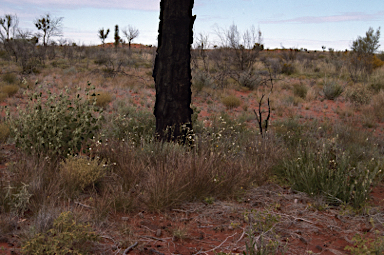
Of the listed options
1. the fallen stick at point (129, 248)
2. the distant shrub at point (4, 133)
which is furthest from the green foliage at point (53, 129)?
the fallen stick at point (129, 248)

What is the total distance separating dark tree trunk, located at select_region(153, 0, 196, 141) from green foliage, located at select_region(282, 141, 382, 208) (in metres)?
1.96

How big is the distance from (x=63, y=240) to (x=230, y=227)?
1650mm

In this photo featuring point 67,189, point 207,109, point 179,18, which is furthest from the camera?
point 207,109

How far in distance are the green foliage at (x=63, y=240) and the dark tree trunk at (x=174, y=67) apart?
2873mm

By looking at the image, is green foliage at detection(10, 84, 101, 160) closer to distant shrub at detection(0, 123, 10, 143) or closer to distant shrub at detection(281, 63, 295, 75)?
distant shrub at detection(0, 123, 10, 143)

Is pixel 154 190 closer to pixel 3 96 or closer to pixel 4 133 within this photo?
pixel 4 133

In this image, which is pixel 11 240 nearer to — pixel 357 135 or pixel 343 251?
pixel 343 251

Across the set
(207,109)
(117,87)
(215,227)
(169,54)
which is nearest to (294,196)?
(215,227)

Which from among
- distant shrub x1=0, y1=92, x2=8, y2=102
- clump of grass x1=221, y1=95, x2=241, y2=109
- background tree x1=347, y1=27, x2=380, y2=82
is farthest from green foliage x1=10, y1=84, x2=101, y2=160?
background tree x1=347, y1=27, x2=380, y2=82

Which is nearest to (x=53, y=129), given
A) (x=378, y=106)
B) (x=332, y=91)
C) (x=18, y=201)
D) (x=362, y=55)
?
(x=18, y=201)

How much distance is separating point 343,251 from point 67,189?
307 centimetres

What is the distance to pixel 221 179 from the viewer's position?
4.23 metres

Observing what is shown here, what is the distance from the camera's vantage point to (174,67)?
560cm

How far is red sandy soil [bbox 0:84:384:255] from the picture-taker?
119 inches
